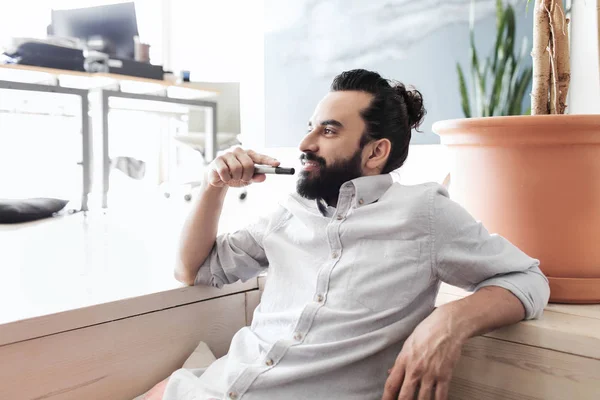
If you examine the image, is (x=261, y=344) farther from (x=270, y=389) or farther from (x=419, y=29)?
(x=419, y=29)

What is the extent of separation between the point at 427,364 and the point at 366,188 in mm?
345

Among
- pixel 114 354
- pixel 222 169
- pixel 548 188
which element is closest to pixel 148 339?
pixel 114 354

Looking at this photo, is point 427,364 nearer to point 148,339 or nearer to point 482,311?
point 482,311

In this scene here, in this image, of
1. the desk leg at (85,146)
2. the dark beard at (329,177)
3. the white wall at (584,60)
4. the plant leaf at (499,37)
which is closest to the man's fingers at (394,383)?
the dark beard at (329,177)

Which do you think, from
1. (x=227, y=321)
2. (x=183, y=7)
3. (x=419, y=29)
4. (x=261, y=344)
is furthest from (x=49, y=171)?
(x=261, y=344)

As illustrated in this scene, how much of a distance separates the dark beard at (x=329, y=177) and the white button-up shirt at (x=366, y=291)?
0.03m

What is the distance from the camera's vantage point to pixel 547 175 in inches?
39.2

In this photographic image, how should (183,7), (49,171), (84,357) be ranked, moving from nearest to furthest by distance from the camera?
(84,357) → (49,171) → (183,7)

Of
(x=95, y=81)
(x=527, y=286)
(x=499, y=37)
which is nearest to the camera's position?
(x=527, y=286)

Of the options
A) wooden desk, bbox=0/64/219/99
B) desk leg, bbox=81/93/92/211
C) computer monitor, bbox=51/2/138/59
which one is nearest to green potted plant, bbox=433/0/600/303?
desk leg, bbox=81/93/92/211

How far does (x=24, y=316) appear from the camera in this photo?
91 cm

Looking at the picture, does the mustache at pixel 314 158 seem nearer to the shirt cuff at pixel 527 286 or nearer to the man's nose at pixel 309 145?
the man's nose at pixel 309 145

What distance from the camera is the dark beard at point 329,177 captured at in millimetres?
985

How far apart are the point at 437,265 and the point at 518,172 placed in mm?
298
